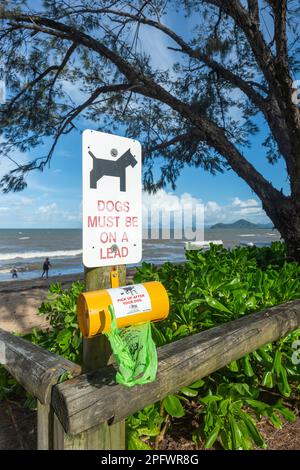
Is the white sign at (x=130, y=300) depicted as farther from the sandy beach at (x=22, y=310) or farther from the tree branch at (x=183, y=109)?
the sandy beach at (x=22, y=310)

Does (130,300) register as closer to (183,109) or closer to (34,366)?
(34,366)

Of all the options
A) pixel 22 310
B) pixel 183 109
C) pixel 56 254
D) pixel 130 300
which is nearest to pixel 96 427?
pixel 130 300

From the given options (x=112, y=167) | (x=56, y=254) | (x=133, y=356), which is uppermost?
(x=112, y=167)

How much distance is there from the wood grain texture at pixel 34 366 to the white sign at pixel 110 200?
0.44 meters

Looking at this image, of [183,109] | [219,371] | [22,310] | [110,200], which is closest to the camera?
[110,200]

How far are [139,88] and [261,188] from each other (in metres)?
2.21

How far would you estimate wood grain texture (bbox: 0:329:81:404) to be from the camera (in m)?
1.29

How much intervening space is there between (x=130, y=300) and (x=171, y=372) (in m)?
0.39

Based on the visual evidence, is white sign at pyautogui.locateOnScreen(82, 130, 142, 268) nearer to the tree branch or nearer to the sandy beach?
the tree branch

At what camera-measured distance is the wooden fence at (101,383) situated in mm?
1156

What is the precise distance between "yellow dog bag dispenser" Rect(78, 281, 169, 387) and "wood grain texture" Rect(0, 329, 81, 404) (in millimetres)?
266

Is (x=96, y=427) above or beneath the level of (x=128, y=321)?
beneath

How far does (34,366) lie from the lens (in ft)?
4.69

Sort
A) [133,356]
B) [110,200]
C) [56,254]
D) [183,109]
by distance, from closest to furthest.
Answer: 1. [133,356]
2. [110,200]
3. [183,109]
4. [56,254]
